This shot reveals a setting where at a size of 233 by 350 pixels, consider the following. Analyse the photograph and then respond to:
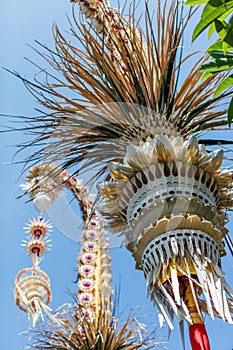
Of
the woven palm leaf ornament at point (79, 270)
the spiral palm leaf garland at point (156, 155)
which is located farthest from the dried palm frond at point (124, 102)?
the woven palm leaf ornament at point (79, 270)

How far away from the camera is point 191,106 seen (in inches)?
146

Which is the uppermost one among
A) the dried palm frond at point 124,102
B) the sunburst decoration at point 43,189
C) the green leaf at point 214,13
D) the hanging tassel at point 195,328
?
the sunburst decoration at point 43,189

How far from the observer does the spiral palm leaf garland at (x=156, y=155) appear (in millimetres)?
2879

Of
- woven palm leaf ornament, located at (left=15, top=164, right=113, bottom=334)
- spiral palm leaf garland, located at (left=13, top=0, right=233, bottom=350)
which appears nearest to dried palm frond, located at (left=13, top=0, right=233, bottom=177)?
spiral palm leaf garland, located at (left=13, top=0, right=233, bottom=350)

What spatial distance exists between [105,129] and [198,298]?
1315 millimetres

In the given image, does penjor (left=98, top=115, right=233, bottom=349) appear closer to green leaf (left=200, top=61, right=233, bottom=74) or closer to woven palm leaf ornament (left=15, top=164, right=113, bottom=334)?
green leaf (left=200, top=61, right=233, bottom=74)

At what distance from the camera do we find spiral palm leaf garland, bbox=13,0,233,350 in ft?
9.45

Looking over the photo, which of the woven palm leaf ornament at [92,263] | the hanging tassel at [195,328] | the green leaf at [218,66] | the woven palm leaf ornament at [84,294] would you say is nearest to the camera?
the green leaf at [218,66]

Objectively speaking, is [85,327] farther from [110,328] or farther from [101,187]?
[101,187]

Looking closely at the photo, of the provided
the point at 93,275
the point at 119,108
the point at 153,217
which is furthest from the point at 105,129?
the point at 93,275

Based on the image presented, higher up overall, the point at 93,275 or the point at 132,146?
the point at 93,275

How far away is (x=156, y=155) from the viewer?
120 inches

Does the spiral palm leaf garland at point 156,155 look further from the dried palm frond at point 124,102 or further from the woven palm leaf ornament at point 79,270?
the woven palm leaf ornament at point 79,270

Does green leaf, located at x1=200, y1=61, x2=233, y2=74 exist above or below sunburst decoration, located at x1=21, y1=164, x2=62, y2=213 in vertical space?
below
